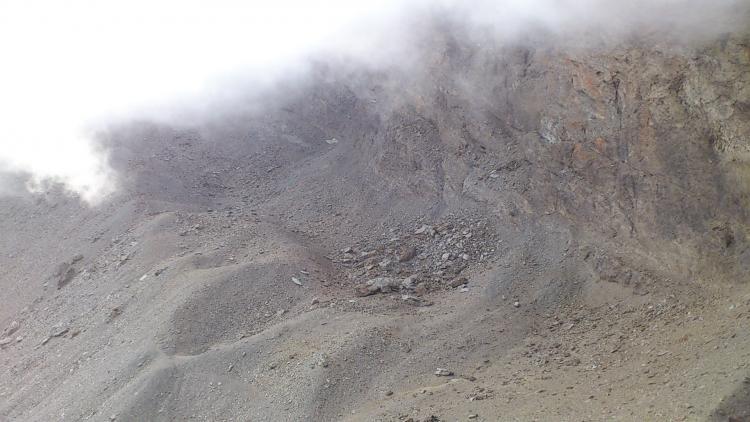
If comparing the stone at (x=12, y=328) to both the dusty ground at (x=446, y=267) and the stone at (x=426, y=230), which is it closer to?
the dusty ground at (x=446, y=267)

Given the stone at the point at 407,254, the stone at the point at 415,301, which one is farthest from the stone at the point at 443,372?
the stone at the point at 407,254

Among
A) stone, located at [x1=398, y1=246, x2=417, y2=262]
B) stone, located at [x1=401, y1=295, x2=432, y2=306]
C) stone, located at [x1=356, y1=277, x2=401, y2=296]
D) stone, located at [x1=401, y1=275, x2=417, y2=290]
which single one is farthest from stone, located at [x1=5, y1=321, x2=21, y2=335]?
stone, located at [x1=401, y1=295, x2=432, y2=306]

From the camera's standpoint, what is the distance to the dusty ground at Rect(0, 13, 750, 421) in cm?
1037

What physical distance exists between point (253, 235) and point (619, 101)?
8682 millimetres

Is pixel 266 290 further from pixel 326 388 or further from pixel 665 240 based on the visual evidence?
pixel 665 240

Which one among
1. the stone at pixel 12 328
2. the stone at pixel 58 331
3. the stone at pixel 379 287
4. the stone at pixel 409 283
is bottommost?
the stone at pixel 409 283

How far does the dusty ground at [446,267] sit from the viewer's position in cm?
1037

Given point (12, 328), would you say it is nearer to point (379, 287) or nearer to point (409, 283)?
Result: point (379, 287)

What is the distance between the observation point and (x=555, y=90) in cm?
1338

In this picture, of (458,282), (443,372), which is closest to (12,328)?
(458,282)

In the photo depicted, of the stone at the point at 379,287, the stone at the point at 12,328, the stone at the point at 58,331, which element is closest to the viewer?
→ the stone at the point at 379,287

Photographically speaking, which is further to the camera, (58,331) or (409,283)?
(58,331)

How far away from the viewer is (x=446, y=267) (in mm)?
14445

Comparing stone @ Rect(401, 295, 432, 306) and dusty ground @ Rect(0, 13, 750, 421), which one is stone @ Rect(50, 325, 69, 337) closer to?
dusty ground @ Rect(0, 13, 750, 421)
